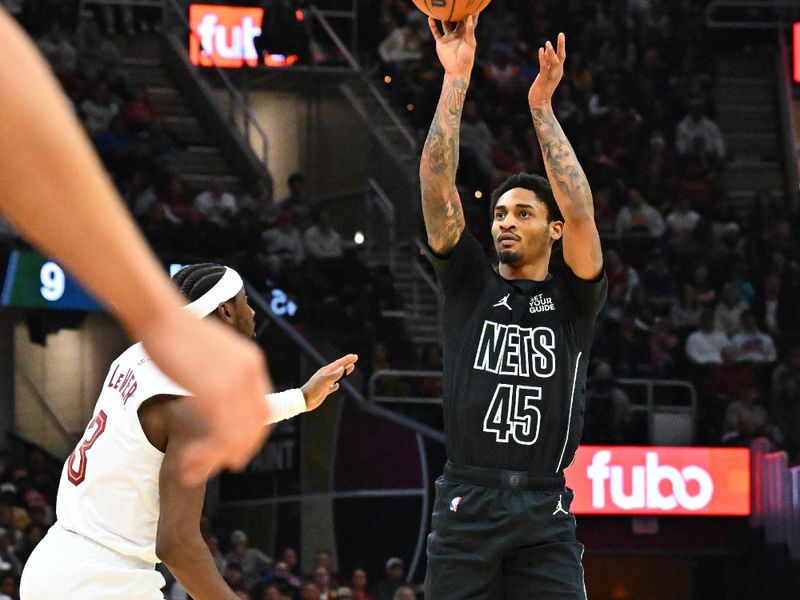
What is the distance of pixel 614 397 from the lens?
47.8 ft

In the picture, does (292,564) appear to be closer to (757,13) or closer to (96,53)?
(96,53)

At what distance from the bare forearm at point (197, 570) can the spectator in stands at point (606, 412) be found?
11.2 meters

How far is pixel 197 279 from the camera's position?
12.9 ft

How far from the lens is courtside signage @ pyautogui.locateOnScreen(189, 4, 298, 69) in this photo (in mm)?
19250

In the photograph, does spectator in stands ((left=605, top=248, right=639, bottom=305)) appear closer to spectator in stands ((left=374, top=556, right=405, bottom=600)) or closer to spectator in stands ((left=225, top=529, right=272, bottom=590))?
spectator in stands ((left=374, top=556, right=405, bottom=600))

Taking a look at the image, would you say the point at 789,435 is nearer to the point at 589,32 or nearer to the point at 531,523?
the point at 589,32

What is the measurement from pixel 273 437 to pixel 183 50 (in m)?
6.61

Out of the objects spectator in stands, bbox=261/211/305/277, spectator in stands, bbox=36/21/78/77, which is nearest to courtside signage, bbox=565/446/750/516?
spectator in stands, bbox=261/211/305/277

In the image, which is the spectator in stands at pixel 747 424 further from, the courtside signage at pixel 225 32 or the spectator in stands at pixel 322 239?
the courtside signage at pixel 225 32

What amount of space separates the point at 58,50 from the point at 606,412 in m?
7.62

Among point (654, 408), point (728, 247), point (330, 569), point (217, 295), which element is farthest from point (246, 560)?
point (217, 295)

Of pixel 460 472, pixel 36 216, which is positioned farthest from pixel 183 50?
pixel 36 216

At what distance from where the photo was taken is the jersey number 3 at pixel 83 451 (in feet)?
11.8

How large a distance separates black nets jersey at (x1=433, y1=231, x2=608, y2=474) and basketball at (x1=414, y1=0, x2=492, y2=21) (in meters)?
0.78
